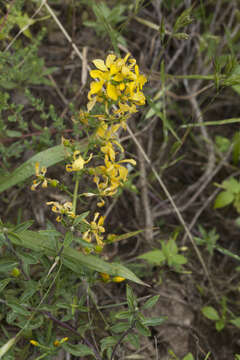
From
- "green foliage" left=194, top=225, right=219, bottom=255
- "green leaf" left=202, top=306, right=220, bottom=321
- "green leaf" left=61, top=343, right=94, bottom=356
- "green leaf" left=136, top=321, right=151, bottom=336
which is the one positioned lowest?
"green leaf" left=202, top=306, right=220, bottom=321

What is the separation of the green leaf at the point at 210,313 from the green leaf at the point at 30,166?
149cm

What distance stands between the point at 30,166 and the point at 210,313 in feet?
5.32

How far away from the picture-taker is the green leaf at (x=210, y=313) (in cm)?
247

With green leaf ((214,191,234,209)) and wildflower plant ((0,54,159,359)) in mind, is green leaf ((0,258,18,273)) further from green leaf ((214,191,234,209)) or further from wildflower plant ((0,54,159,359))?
green leaf ((214,191,234,209))

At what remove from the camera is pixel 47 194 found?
277 centimetres

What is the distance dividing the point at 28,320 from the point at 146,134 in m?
2.00

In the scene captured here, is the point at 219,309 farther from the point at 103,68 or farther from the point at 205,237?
the point at 103,68

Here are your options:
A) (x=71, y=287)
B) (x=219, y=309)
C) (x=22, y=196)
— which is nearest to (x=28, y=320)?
(x=71, y=287)

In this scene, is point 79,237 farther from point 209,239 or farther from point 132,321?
point 209,239

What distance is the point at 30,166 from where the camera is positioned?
2.16m

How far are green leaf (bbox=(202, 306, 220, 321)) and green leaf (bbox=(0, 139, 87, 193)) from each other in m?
1.49

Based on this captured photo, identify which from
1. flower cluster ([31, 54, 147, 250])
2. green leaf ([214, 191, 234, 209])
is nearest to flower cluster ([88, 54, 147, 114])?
flower cluster ([31, 54, 147, 250])

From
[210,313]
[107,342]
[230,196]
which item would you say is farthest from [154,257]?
[230,196]

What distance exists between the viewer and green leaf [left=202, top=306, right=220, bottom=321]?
2.47 metres
